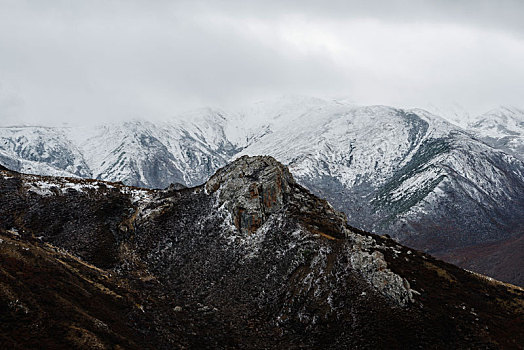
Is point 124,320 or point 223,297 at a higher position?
point 124,320

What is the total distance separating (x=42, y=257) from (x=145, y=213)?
28.9 metres

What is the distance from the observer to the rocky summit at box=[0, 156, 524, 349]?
90.6 ft

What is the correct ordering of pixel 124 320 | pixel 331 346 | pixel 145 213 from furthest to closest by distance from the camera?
1. pixel 145 213
2. pixel 331 346
3. pixel 124 320

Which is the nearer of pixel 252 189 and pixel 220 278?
pixel 220 278

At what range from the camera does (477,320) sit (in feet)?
112

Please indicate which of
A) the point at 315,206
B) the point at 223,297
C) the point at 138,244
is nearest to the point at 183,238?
the point at 138,244

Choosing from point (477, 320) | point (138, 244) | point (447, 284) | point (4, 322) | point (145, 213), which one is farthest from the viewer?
point (145, 213)

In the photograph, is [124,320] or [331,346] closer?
[124,320]

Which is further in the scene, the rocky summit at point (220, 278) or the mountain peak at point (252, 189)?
the mountain peak at point (252, 189)

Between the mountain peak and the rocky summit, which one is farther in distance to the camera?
the mountain peak

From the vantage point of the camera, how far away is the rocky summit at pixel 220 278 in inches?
1088

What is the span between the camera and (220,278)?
157ft

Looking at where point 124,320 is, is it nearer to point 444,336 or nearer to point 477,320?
point 444,336

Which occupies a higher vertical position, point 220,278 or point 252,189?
point 252,189
